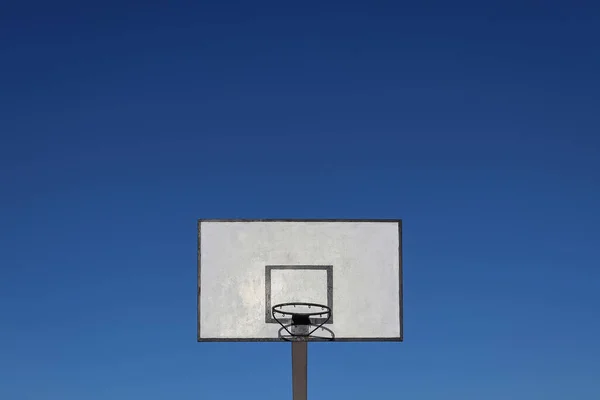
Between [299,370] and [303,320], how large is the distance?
2.34ft

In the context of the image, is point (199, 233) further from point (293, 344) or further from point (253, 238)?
point (293, 344)

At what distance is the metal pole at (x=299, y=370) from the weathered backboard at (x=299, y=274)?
0.38 m

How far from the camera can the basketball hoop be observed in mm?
13469

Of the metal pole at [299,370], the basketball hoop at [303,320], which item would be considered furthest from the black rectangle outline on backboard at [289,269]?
the metal pole at [299,370]

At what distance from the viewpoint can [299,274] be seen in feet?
44.8

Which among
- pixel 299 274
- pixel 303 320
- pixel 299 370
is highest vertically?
pixel 299 274

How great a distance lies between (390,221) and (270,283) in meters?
1.76

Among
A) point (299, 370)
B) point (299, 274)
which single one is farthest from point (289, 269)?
point (299, 370)

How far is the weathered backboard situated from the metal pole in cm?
38

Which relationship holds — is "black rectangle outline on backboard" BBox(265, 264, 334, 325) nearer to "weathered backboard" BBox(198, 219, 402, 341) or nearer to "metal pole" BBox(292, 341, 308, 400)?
"weathered backboard" BBox(198, 219, 402, 341)

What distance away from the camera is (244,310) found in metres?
13.5

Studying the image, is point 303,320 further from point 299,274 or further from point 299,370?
point 299,370

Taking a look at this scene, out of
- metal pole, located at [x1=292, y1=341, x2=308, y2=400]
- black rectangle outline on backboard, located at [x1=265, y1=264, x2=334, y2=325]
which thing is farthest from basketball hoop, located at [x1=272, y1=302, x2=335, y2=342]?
metal pole, located at [x1=292, y1=341, x2=308, y2=400]

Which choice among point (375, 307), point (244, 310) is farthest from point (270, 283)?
point (375, 307)
